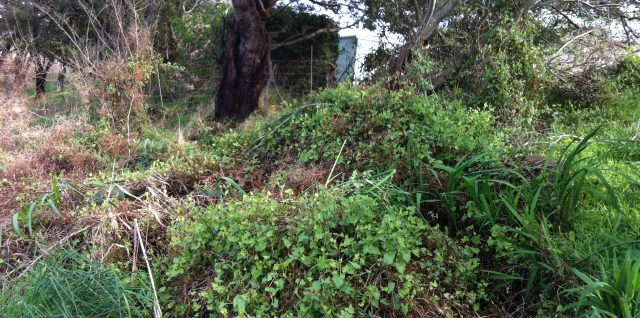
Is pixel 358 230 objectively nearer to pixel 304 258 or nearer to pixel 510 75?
pixel 304 258

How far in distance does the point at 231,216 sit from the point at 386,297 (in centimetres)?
96

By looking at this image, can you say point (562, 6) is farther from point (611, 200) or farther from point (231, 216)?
point (231, 216)

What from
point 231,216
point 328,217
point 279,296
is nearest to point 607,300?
point 328,217

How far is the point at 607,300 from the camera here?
2232 millimetres

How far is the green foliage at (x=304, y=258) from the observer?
240cm

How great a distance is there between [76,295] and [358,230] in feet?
4.87

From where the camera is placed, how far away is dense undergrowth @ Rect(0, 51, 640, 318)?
2.46m

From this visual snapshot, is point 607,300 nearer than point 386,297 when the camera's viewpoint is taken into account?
Yes

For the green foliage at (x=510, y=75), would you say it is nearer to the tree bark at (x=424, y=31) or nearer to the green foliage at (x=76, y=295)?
the tree bark at (x=424, y=31)

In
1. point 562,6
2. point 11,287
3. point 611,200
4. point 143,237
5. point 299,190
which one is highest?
point 562,6

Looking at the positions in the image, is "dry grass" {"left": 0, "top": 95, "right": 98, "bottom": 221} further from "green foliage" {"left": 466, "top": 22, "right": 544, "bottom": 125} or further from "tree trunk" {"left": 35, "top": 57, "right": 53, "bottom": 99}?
"green foliage" {"left": 466, "top": 22, "right": 544, "bottom": 125}

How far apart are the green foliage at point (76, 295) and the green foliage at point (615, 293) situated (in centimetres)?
213

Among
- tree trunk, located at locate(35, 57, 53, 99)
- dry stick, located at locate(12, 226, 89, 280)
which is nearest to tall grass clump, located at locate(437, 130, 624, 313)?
dry stick, located at locate(12, 226, 89, 280)

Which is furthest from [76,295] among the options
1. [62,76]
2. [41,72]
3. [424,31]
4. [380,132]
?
[41,72]
